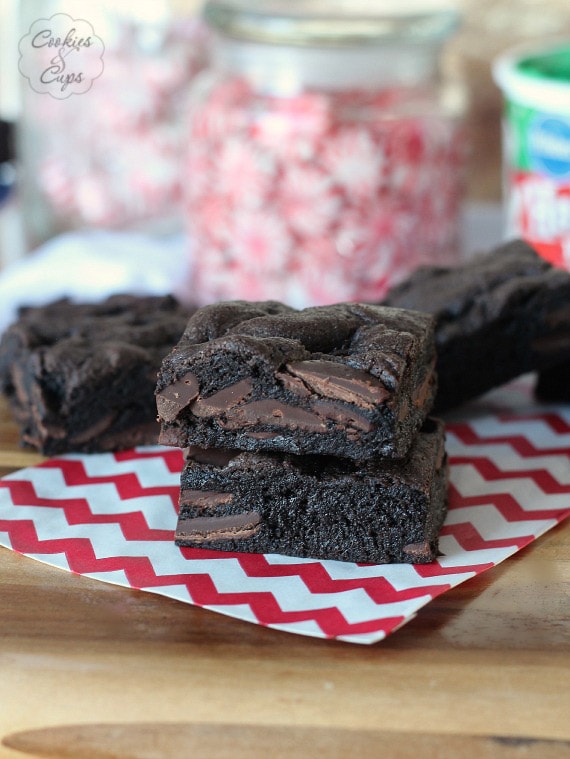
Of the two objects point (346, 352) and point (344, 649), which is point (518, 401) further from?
point (344, 649)

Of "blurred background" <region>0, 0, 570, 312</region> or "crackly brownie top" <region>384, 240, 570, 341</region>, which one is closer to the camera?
"crackly brownie top" <region>384, 240, 570, 341</region>

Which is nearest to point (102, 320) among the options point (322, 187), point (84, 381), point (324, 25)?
point (84, 381)

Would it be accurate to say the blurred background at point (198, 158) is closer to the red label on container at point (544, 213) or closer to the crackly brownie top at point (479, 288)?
the red label on container at point (544, 213)

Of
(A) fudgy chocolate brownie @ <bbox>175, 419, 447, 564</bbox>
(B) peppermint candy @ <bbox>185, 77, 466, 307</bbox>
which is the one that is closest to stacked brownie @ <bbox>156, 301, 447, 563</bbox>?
(A) fudgy chocolate brownie @ <bbox>175, 419, 447, 564</bbox>

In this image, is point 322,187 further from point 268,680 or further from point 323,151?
point 268,680

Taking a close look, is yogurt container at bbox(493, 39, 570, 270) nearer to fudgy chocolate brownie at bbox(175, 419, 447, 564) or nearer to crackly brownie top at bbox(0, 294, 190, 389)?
crackly brownie top at bbox(0, 294, 190, 389)

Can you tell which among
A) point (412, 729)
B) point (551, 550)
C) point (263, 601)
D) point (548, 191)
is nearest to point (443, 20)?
point (548, 191)
